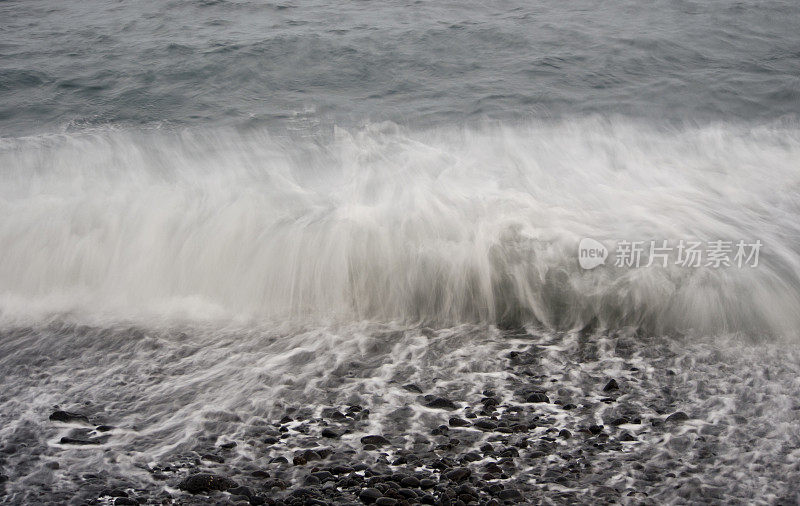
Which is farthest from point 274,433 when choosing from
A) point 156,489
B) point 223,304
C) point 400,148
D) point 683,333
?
point 400,148

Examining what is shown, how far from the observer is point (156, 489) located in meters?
4.27

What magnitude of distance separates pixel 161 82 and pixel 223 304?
267 inches

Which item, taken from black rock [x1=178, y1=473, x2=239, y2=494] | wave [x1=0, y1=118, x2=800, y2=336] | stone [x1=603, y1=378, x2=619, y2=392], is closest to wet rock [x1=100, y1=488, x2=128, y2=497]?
black rock [x1=178, y1=473, x2=239, y2=494]

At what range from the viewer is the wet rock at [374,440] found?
15.3 ft

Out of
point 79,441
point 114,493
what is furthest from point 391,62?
point 114,493

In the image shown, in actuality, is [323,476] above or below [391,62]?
below

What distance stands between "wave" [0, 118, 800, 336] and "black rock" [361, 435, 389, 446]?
1942mm

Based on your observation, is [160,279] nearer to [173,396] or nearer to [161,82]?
[173,396]

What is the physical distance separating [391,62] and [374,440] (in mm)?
9509

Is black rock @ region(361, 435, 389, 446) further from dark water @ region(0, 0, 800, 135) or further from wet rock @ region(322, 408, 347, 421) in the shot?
dark water @ region(0, 0, 800, 135)

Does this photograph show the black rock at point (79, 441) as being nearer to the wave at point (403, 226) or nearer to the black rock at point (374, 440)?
the black rock at point (374, 440)

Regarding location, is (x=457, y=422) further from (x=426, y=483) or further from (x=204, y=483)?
(x=204, y=483)

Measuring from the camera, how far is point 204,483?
423 centimetres

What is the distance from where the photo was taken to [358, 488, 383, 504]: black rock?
4.09 meters
